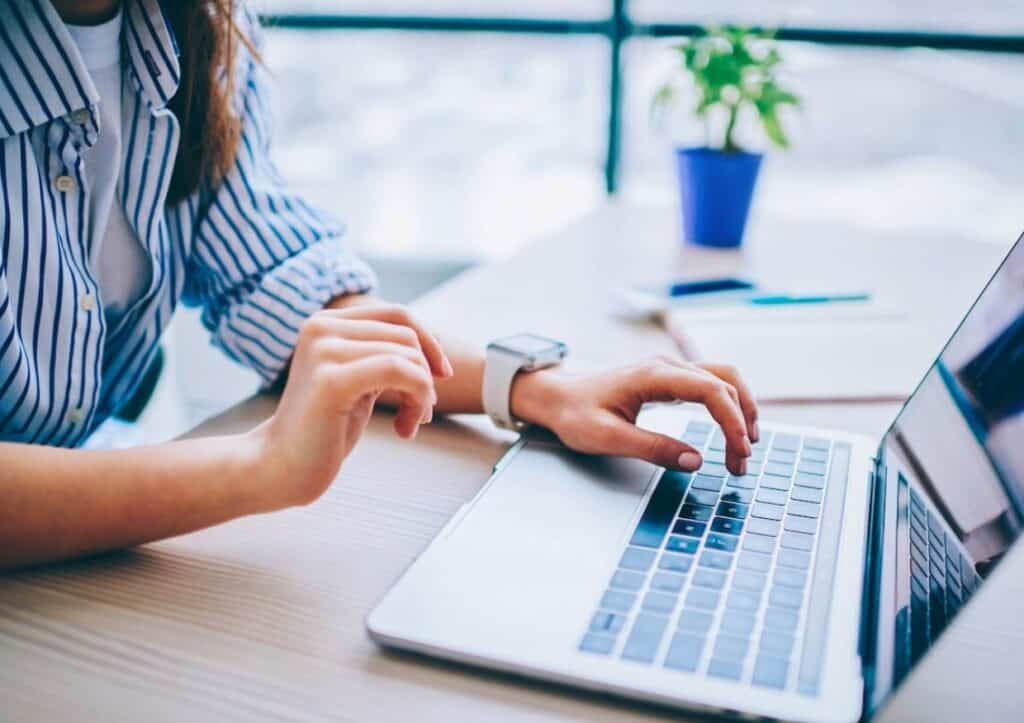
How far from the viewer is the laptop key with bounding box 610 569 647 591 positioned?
0.51 m

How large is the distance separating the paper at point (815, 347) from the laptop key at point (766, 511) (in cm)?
25

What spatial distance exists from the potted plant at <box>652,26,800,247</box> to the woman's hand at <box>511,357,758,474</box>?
63 centimetres

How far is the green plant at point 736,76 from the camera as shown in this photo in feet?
4.04

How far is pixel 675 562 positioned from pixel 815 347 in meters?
0.49

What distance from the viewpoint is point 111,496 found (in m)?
0.56

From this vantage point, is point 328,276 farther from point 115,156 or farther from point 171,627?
Answer: point 171,627

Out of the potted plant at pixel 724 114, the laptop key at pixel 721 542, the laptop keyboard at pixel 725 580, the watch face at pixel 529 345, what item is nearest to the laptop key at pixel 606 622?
the laptop keyboard at pixel 725 580

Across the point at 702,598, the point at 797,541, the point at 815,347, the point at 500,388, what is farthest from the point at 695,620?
the point at 815,347

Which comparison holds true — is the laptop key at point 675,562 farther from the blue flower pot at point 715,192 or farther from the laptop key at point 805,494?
the blue flower pot at point 715,192

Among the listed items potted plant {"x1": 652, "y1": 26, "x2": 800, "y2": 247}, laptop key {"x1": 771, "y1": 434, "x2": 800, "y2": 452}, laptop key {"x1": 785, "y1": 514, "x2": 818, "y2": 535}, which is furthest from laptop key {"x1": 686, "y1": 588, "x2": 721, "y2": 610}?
potted plant {"x1": 652, "y1": 26, "x2": 800, "y2": 247}

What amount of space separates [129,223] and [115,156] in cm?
6

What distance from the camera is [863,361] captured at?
93 centimetres

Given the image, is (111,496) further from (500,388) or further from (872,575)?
(872,575)

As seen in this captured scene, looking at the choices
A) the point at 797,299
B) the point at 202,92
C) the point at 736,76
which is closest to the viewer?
the point at 202,92
